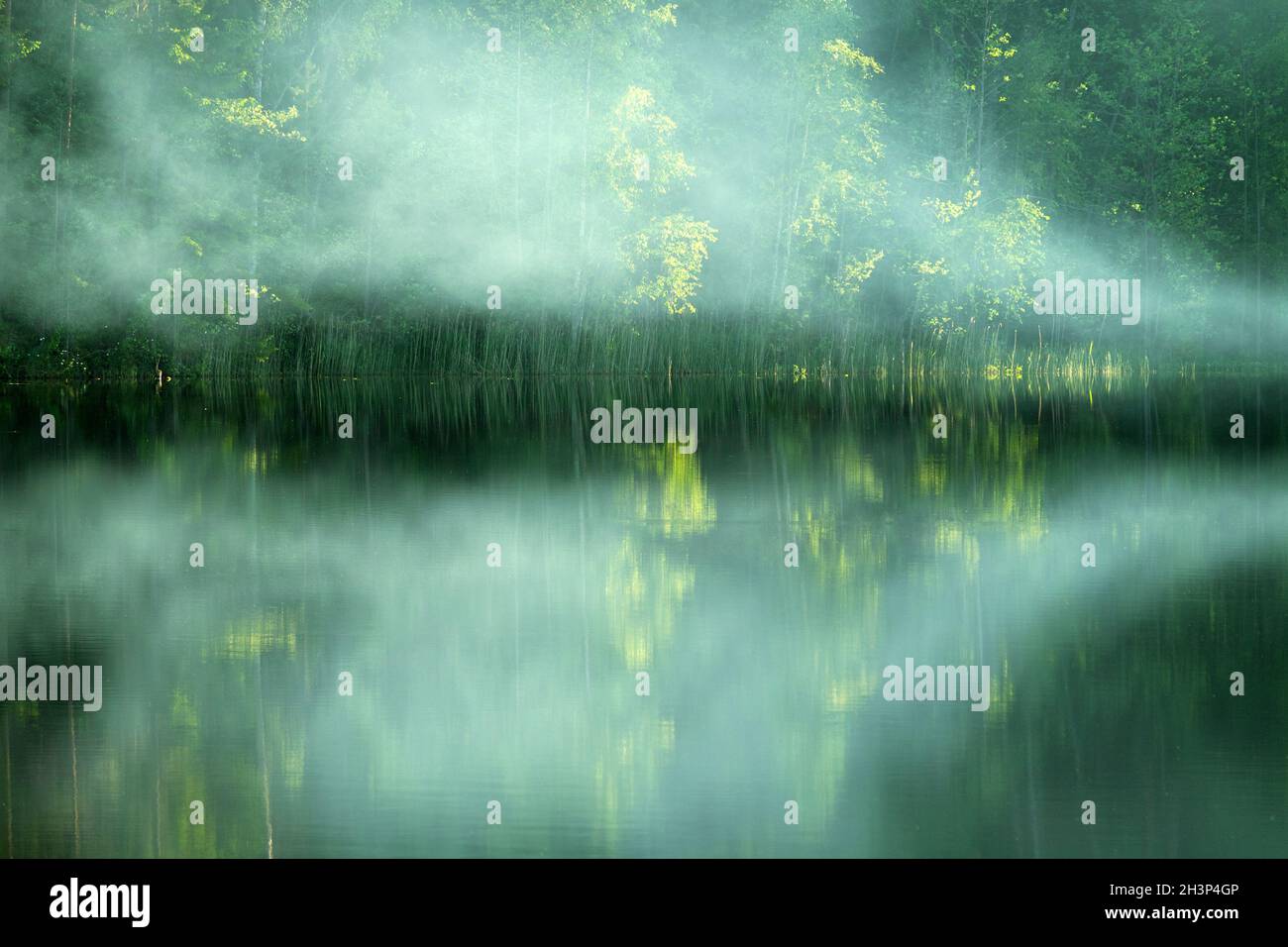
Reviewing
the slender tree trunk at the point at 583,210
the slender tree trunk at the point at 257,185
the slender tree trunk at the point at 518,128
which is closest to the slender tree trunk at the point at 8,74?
the slender tree trunk at the point at 257,185

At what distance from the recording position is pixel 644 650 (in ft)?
24.5

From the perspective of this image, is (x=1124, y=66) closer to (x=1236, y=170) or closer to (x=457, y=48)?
(x=1236, y=170)

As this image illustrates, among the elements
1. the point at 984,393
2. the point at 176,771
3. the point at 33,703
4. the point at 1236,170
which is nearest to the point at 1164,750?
the point at 176,771

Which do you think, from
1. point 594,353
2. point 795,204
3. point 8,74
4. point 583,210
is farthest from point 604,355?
point 8,74

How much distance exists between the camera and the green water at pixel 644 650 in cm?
509

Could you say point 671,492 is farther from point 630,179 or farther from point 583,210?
point 583,210


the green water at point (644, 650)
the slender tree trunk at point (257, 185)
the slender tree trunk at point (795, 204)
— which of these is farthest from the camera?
the slender tree trunk at point (795, 204)

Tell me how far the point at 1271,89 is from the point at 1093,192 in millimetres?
4146

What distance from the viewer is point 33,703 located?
652 cm

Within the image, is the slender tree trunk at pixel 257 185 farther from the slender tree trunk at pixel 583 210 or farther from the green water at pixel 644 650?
the green water at pixel 644 650

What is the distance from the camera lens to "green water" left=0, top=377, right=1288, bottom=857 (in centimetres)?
509

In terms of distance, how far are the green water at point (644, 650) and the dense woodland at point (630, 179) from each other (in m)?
14.0
